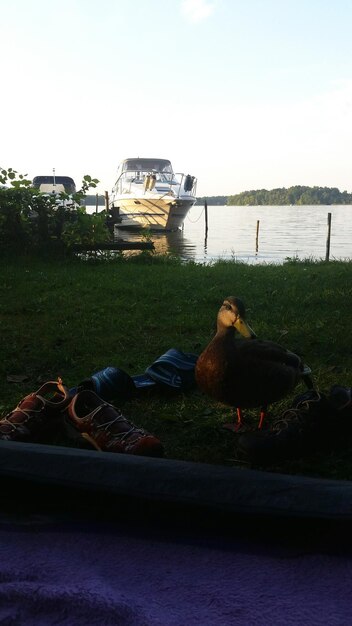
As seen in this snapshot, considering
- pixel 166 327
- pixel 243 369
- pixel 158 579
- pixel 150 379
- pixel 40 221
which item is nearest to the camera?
pixel 158 579

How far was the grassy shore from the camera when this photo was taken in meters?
3.27

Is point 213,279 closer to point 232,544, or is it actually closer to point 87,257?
point 87,257

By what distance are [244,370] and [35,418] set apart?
1.11 m

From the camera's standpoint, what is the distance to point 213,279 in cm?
869

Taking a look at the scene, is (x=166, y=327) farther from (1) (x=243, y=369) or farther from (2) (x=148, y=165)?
(2) (x=148, y=165)

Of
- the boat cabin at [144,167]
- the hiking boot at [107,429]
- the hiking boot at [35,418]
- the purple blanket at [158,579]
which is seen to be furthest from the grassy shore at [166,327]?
the boat cabin at [144,167]

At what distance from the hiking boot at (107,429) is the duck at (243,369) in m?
0.41

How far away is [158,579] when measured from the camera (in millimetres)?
1848

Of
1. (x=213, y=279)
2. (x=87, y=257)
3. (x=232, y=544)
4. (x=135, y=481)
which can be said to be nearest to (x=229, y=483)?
(x=232, y=544)

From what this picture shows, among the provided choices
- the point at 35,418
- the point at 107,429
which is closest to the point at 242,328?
the point at 107,429

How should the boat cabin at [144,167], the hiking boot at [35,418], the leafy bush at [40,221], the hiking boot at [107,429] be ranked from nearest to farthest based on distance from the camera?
the hiking boot at [107,429]
the hiking boot at [35,418]
the leafy bush at [40,221]
the boat cabin at [144,167]

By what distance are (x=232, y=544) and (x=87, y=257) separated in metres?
9.26

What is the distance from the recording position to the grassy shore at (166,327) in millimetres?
3270

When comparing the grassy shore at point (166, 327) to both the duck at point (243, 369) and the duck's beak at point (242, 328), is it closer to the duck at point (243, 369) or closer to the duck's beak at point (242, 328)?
the duck at point (243, 369)
